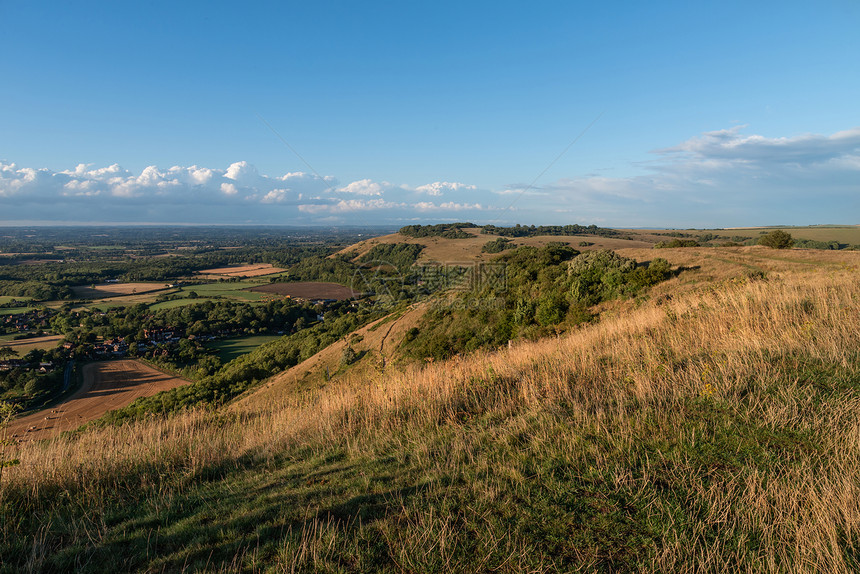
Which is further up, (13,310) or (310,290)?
(310,290)

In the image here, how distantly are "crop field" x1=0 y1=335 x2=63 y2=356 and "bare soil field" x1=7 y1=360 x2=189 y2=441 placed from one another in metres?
9.85

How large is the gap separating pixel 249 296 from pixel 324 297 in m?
17.4

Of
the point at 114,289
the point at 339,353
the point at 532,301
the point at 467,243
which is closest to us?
the point at 532,301

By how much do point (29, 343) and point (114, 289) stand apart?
5026 centimetres

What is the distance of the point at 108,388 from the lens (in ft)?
121

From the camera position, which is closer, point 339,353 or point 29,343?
point 339,353

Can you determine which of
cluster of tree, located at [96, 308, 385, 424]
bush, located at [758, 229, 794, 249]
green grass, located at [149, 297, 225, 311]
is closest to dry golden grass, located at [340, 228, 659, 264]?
→ cluster of tree, located at [96, 308, 385, 424]

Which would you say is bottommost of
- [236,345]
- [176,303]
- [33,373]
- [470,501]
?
[236,345]

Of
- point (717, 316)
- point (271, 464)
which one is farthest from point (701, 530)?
point (717, 316)

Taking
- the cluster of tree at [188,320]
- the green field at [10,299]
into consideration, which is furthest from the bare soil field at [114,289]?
the cluster of tree at [188,320]

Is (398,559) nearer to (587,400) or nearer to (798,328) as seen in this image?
(587,400)

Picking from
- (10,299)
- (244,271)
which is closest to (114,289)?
(10,299)

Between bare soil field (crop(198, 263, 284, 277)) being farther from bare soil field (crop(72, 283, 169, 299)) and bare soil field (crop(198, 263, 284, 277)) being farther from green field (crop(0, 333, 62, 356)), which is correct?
green field (crop(0, 333, 62, 356))

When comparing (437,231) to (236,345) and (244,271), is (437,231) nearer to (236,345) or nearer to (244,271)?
(244,271)
